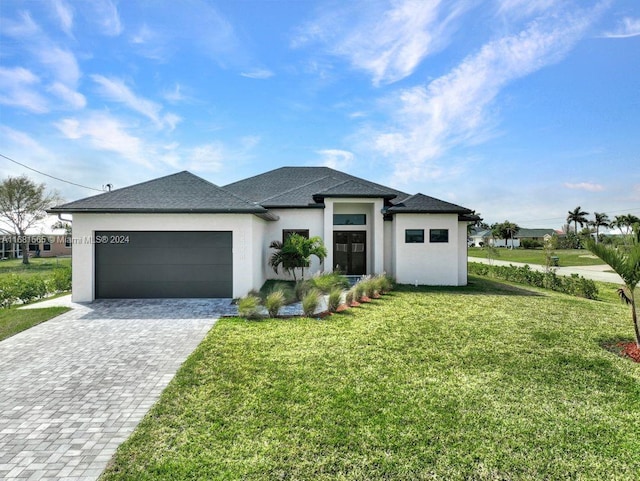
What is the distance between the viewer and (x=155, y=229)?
11.2 meters

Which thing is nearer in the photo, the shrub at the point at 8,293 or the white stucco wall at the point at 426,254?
the shrub at the point at 8,293

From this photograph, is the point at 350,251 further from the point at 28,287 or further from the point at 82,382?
the point at 28,287

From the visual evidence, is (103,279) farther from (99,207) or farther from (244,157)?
(244,157)

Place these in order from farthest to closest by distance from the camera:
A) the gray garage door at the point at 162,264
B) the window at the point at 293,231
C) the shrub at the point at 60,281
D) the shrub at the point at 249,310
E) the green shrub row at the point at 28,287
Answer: the window at the point at 293,231
the shrub at the point at 60,281
the gray garage door at the point at 162,264
the green shrub row at the point at 28,287
the shrub at the point at 249,310

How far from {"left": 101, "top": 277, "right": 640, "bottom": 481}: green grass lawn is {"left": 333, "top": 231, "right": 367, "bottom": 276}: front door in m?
8.96

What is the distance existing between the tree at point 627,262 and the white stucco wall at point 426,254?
7.79 metres

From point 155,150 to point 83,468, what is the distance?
59.4ft

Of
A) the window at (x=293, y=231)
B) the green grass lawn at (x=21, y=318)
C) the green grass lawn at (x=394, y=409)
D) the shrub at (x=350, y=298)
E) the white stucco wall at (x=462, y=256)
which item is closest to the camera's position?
the green grass lawn at (x=394, y=409)

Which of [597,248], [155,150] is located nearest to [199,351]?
[597,248]

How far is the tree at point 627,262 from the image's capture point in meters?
6.62

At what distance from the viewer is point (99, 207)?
10.8 m

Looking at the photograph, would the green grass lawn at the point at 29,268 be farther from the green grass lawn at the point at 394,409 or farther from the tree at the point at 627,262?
the tree at the point at 627,262

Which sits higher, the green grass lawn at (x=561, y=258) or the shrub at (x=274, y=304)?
the shrub at (x=274, y=304)

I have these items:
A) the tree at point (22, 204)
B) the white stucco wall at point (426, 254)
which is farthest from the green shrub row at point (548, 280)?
the tree at point (22, 204)
